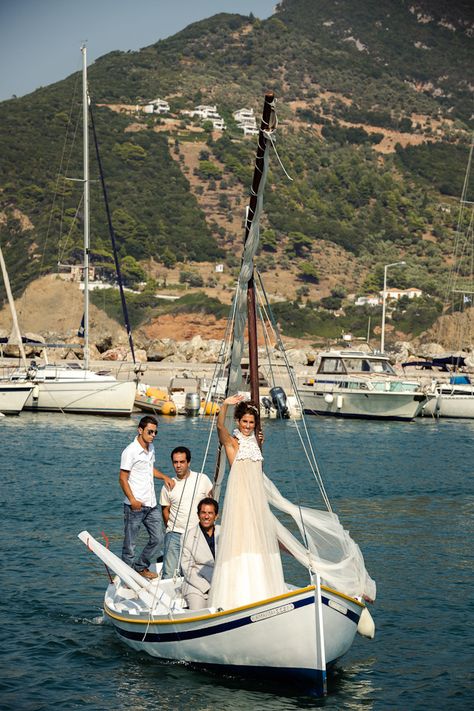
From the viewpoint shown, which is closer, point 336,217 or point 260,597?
point 260,597

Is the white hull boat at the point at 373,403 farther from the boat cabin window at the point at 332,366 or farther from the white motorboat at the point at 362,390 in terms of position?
the boat cabin window at the point at 332,366

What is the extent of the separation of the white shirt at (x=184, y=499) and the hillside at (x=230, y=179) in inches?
2724

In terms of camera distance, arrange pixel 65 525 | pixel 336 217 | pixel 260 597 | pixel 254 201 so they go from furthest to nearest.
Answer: pixel 336 217 < pixel 65 525 < pixel 254 201 < pixel 260 597

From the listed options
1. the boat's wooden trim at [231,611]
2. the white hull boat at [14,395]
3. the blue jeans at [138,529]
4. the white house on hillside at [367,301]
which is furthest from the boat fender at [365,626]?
the white house on hillside at [367,301]

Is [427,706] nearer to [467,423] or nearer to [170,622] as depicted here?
[170,622]

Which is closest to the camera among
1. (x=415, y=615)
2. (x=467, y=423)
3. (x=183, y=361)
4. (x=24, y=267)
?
(x=415, y=615)

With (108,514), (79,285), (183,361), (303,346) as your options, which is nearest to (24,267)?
(79,285)

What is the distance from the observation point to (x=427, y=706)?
11656 millimetres

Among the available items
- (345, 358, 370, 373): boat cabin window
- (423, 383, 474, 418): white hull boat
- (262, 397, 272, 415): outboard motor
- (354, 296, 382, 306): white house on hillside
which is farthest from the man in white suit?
(354, 296, 382, 306): white house on hillside

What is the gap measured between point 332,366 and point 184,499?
116 ft

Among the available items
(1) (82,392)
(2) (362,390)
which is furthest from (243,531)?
(2) (362,390)

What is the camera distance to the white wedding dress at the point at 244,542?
1116 centimetres

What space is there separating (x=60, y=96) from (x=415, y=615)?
468 ft

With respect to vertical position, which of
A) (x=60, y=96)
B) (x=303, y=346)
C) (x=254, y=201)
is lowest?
(x=303, y=346)
